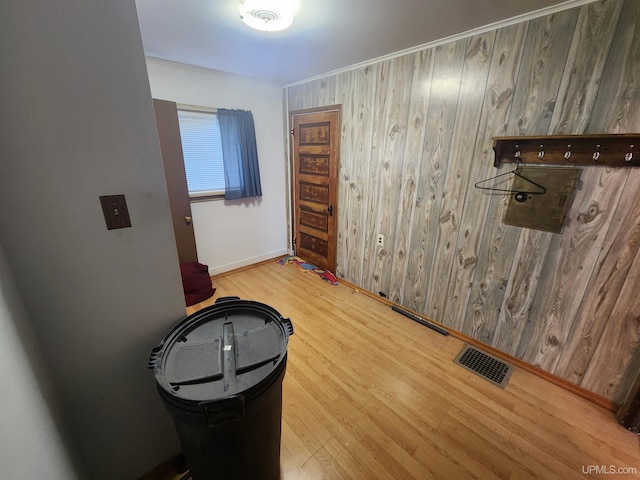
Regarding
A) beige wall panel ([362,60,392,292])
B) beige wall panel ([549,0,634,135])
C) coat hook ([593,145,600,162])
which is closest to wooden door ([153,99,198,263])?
beige wall panel ([362,60,392,292])

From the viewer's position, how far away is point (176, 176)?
266 cm

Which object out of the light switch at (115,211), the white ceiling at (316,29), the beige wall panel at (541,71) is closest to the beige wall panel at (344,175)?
the white ceiling at (316,29)

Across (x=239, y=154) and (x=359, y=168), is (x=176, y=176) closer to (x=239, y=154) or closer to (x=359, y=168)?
(x=239, y=154)

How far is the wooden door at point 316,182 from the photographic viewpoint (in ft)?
9.70

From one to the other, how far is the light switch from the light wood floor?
129 centimetres

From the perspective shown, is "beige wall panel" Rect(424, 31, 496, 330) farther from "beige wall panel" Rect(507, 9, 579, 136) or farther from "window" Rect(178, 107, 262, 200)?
"window" Rect(178, 107, 262, 200)

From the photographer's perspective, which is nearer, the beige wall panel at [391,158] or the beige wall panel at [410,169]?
the beige wall panel at [410,169]

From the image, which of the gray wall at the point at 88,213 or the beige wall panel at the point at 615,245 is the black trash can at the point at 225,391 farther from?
the beige wall panel at the point at 615,245

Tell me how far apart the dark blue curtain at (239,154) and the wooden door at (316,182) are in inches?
22.9

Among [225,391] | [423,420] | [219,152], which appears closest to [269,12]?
[219,152]

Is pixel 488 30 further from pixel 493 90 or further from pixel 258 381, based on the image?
pixel 258 381

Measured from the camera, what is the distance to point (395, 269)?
263 cm

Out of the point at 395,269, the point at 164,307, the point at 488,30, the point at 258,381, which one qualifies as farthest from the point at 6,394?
the point at 488,30

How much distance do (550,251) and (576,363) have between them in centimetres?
80
